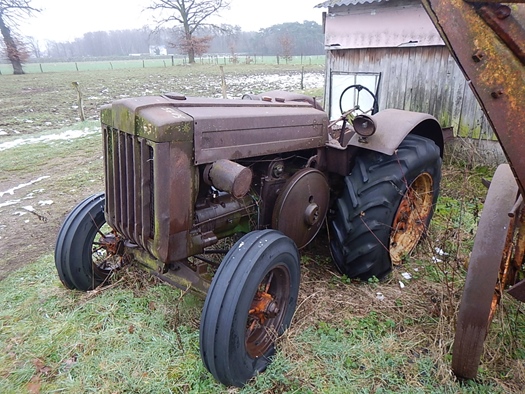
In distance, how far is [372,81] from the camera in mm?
6895

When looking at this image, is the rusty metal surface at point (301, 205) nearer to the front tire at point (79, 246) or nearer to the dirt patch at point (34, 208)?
the front tire at point (79, 246)

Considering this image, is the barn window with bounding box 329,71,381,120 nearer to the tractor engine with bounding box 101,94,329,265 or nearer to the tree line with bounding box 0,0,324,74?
the tractor engine with bounding box 101,94,329,265

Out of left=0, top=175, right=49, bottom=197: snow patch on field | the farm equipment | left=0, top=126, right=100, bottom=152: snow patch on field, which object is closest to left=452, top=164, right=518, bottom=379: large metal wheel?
the farm equipment

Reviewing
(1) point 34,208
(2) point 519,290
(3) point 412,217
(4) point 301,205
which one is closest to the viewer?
(2) point 519,290

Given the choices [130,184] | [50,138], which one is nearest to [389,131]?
[130,184]

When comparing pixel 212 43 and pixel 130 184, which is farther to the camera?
pixel 212 43

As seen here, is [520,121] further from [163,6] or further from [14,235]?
[163,6]

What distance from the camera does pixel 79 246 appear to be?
290cm

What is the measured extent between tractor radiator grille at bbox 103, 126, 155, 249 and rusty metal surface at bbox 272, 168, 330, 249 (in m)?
0.90

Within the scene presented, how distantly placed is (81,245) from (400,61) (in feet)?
18.5

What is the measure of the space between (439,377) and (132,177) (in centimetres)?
205

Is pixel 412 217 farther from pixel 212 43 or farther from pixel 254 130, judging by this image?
pixel 212 43

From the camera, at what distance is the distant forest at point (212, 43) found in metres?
49.8

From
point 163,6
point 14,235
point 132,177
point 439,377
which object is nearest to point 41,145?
point 14,235
